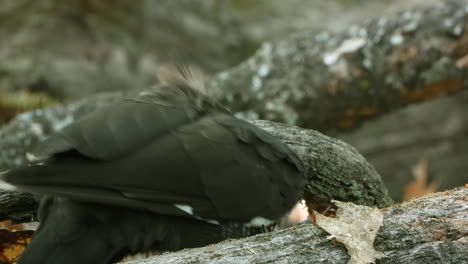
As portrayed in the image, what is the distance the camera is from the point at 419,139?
22.0ft

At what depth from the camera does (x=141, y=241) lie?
1.93m

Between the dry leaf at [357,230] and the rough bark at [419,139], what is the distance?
4.76m

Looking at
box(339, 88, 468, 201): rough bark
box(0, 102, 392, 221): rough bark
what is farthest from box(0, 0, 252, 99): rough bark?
box(0, 102, 392, 221): rough bark

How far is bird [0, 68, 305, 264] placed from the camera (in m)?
1.80

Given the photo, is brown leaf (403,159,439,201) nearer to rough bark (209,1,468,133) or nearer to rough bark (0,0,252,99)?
rough bark (209,1,468,133)

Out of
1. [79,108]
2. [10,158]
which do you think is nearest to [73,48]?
[79,108]

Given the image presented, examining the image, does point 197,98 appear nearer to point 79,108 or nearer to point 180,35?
point 79,108

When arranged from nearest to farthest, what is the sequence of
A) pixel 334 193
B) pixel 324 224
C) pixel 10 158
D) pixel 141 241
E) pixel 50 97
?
pixel 324 224
pixel 141 241
pixel 334 193
pixel 10 158
pixel 50 97

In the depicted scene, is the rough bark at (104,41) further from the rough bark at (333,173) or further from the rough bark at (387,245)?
the rough bark at (387,245)

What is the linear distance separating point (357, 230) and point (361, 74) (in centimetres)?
252

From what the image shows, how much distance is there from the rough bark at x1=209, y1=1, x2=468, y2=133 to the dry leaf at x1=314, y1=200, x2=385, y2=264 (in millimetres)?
2261

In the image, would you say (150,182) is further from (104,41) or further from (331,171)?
(104,41)

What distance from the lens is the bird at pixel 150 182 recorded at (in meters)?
1.80

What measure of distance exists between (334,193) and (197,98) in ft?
2.24
